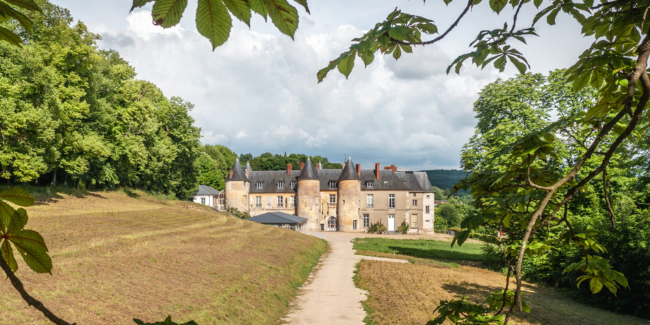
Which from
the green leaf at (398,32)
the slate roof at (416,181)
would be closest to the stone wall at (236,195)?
the slate roof at (416,181)

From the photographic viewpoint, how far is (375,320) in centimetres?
1121

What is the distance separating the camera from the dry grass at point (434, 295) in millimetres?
12289

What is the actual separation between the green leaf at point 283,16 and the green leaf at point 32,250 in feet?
3.39

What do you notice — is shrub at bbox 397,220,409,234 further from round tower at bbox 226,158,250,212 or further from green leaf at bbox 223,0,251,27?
green leaf at bbox 223,0,251,27

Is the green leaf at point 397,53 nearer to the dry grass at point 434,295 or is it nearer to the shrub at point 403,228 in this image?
the dry grass at point 434,295

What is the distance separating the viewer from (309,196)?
46625 millimetres

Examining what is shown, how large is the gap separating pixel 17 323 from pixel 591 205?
21.7 metres

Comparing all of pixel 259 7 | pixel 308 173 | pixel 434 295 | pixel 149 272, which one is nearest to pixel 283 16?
pixel 259 7

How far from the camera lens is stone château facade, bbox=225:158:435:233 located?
4678 cm

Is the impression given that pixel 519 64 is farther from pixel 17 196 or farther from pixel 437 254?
pixel 437 254

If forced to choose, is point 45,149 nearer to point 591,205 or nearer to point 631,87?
point 631,87

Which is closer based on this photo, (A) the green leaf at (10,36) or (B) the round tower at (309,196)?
(A) the green leaf at (10,36)

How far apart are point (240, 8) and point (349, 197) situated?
1806 inches

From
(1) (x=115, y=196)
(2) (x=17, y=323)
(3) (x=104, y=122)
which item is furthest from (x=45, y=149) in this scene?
(2) (x=17, y=323)
